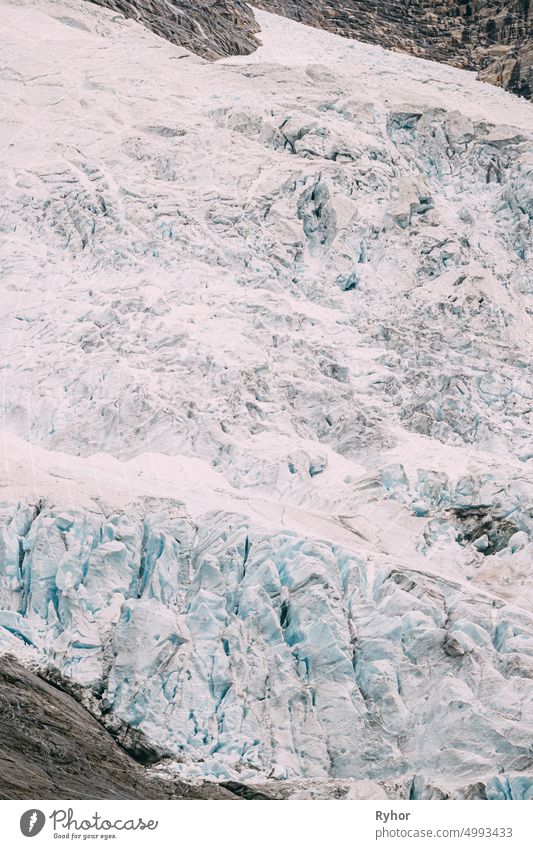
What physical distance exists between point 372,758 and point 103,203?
17.4m

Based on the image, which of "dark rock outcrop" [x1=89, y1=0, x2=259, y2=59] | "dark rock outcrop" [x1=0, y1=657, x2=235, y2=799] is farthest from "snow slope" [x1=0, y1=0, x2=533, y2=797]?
"dark rock outcrop" [x1=89, y1=0, x2=259, y2=59]

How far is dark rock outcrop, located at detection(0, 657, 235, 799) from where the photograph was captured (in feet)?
64.3

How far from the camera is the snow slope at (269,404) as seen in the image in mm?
21797

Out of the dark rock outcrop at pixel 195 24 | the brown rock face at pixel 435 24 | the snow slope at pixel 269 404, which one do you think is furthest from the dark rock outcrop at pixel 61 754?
the brown rock face at pixel 435 24

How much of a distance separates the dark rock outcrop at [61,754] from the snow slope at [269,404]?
1.91ft

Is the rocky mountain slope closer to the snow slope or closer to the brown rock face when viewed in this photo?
the brown rock face

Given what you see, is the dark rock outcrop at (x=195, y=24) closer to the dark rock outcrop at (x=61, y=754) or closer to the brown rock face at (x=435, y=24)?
the brown rock face at (x=435, y=24)

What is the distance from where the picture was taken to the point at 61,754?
20.4 m

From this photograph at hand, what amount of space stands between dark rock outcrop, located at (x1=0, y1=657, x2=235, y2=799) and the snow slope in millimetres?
581

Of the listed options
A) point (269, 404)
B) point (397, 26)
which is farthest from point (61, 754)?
point (397, 26)

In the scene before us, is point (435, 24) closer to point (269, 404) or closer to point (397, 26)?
point (397, 26)
